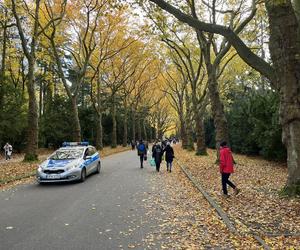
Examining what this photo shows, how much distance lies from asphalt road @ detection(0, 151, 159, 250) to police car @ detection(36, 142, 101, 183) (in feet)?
1.39

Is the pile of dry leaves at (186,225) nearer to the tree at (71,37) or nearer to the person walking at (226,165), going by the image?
the person walking at (226,165)

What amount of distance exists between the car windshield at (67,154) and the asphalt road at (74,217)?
75.9 inches

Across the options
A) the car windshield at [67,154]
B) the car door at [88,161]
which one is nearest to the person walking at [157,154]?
the car door at [88,161]

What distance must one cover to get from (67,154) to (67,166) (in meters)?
1.69

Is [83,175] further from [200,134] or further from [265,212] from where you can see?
[200,134]

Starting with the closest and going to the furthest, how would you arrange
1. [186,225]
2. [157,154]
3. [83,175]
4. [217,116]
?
[186,225] → [83,175] → [217,116] → [157,154]

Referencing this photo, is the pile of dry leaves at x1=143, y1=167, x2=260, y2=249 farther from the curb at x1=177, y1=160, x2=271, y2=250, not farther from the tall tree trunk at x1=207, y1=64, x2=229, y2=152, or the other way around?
the tall tree trunk at x1=207, y1=64, x2=229, y2=152

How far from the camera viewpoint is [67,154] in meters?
16.0

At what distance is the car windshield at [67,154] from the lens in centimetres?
1556

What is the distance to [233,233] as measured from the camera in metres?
6.95

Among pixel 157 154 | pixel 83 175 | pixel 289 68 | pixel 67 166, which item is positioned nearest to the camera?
pixel 289 68

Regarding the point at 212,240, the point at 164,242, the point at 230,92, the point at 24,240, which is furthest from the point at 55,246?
the point at 230,92

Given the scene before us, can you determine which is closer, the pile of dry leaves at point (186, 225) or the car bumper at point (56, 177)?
the pile of dry leaves at point (186, 225)

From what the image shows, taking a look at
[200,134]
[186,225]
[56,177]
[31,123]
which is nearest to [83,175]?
[56,177]
